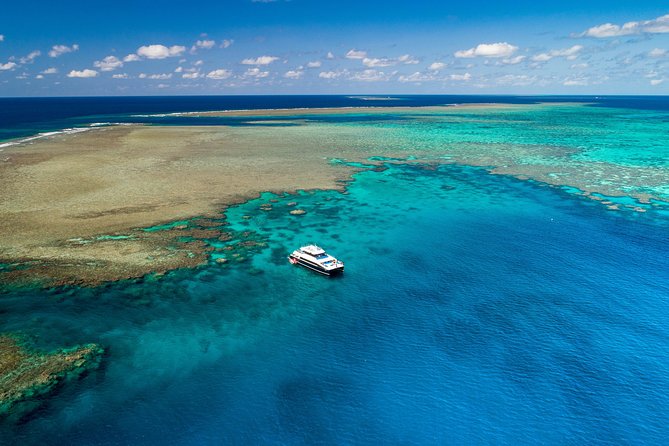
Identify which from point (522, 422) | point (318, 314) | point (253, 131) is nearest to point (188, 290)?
point (318, 314)

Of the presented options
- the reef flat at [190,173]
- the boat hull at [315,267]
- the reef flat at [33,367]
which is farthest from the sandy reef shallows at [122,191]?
the reef flat at [33,367]

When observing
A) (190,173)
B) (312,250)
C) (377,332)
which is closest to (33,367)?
(377,332)

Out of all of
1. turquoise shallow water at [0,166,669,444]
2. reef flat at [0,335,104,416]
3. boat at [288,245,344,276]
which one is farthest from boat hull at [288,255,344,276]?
reef flat at [0,335,104,416]

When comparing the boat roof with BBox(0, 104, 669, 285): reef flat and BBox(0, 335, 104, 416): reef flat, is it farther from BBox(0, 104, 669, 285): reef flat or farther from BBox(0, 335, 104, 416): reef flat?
BBox(0, 335, 104, 416): reef flat

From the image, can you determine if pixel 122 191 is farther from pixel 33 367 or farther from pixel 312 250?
pixel 33 367

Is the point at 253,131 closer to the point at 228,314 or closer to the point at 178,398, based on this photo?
the point at 228,314
